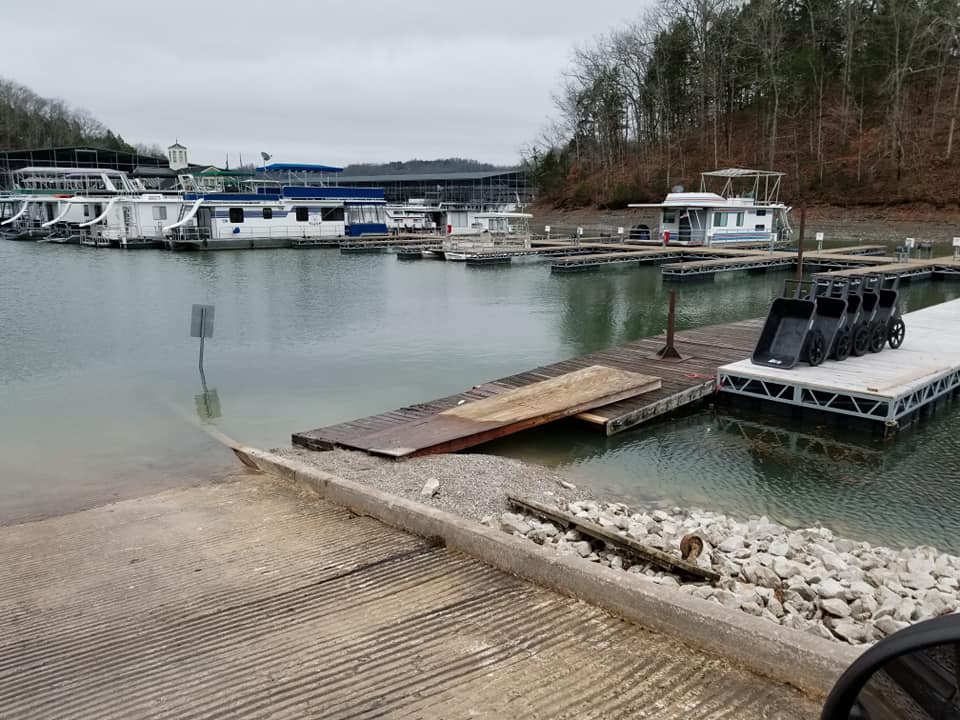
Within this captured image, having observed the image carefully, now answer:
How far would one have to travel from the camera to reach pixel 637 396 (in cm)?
1220

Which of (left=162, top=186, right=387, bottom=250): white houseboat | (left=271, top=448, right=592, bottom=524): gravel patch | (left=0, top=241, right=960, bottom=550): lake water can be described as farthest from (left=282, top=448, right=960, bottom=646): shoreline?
(left=162, top=186, right=387, bottom=250): white houseboat

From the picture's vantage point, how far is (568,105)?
76.6m

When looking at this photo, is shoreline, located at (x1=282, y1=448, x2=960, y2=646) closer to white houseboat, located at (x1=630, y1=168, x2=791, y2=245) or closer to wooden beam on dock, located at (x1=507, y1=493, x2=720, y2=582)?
wooden beam on dock, located at (x1=507, y1=493, x2=720, y2=582)

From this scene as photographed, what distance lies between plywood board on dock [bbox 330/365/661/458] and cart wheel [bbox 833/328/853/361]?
3.34 metres

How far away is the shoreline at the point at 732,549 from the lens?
5.39 m

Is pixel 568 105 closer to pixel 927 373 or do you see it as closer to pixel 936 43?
pixel 936 43

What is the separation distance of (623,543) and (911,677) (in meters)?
4.43

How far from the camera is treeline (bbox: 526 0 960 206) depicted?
172ft

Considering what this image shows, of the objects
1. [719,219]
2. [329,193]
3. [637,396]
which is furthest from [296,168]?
[637,396]

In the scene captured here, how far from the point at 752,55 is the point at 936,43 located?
13928 millimetres

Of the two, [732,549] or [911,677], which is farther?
[732,549]

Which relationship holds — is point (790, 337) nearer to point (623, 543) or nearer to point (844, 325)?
point (844, 325)

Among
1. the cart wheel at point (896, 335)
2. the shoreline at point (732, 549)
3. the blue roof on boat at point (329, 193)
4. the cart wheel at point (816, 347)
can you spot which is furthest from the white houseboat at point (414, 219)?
the shoreline at point (732, 549)

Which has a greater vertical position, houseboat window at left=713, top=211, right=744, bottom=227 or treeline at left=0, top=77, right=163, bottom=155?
treeline at left=0, top=77, right=163, bottom=155
